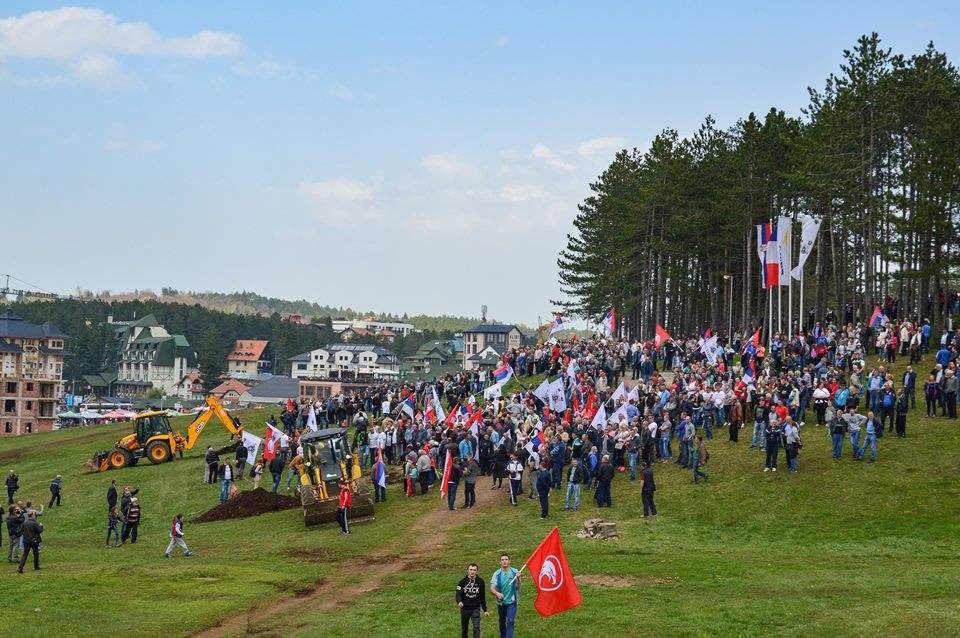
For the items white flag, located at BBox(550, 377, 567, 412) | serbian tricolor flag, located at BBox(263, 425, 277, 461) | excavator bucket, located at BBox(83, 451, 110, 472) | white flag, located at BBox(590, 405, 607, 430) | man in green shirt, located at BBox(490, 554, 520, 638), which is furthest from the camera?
excavator bucket, located at BBox(83, 451, 110, 472)

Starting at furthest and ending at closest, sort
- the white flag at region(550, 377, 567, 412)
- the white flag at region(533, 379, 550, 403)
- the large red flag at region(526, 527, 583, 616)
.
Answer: the white flag at region(533, 379, 550, 403) < the white flag at region(550, 377, 567, 412) < the large red flag at region(526, 527, 583, 616)

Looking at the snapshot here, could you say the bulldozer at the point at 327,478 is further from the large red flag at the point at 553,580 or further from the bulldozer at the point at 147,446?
the bulldozer at the point at 147,446

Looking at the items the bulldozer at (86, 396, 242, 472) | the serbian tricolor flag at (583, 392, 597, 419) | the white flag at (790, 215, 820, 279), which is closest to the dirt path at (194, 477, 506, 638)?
the serbian tricolor flag at (583, 392, 597, 419)

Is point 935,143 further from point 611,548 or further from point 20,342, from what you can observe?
point 20,342

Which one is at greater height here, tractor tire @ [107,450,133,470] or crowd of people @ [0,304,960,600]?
crowd of people @ [0,304,960,600]

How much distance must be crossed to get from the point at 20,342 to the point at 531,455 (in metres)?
113

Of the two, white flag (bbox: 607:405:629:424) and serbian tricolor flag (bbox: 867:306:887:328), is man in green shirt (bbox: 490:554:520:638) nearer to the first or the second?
white flag (bbox: 607:405:629:424)

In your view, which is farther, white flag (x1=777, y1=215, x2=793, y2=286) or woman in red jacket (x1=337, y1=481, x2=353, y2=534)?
white flag (x1=777, y1=215, x2=793, y2=286)

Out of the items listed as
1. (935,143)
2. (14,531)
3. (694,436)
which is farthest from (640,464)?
(935,143)

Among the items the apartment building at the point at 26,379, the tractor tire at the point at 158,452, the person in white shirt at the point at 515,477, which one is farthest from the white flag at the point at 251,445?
the apartment building at the point at 26,379

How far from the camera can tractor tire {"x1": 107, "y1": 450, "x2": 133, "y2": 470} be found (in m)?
54.1

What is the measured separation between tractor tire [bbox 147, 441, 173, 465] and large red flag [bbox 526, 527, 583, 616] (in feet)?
123

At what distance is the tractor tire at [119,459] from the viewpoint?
5412 cm

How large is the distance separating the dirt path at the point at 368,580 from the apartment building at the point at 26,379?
102 metres
